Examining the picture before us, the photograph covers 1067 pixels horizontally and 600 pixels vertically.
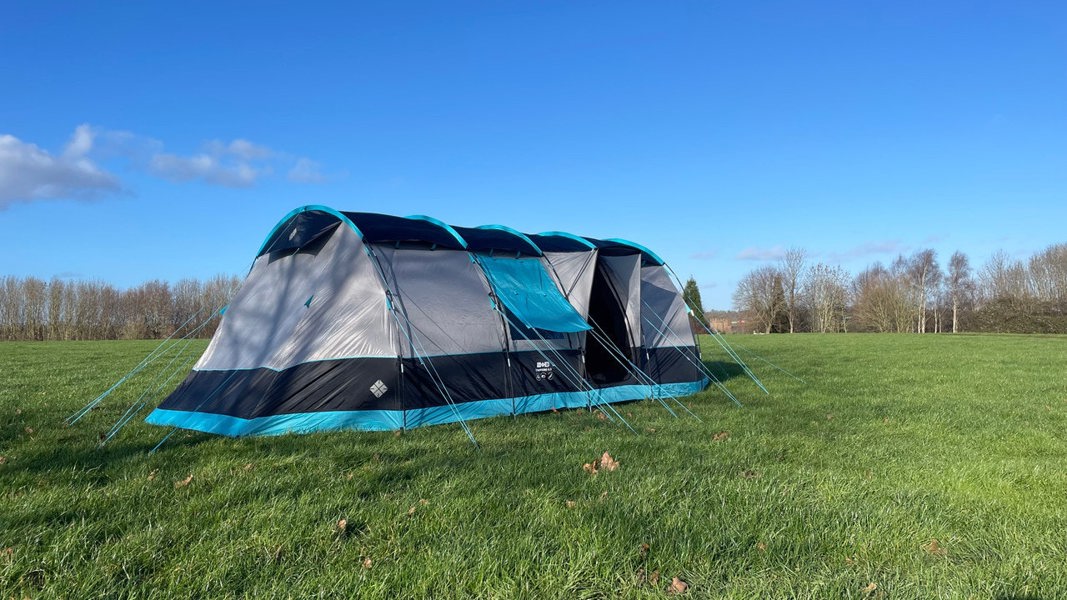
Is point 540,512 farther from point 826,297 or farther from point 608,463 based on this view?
point 826,297

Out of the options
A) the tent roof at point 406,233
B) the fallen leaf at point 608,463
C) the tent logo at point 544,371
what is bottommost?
the fallen leaf at point 608,463

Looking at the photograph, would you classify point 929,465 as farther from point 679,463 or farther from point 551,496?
point 551,496

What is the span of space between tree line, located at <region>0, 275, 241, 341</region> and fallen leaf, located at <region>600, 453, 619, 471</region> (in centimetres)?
3868

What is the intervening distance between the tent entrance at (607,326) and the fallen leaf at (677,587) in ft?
19.8

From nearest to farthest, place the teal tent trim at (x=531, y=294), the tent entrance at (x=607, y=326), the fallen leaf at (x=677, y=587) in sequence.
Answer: the fallen leaf at (x=677, y=587), the teal tent trim at (x=531, y=294), the tent entrance at (x=607, y=326)

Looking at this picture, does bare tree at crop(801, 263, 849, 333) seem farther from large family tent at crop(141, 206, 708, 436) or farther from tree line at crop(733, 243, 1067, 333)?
large family tent at crop(141, 206, 708, 436)

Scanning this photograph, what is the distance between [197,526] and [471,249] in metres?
4.87

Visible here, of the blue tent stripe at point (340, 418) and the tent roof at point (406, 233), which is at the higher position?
the tent roof at point (406, 233)

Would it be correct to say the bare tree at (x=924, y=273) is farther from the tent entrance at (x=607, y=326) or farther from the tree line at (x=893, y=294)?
the tent entrance at (x=607, y=326)

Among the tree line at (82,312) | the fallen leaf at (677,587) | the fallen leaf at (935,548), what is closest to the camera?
the fallen leaf at (677,587)

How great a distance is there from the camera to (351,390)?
639cm

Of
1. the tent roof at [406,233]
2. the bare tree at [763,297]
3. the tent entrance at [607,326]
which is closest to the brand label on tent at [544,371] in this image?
the tent entrance at [607,326]

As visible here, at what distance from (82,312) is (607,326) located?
139 feet

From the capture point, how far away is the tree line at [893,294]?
147ft
